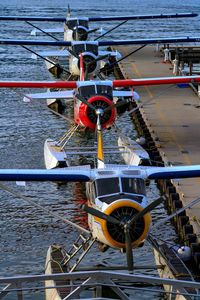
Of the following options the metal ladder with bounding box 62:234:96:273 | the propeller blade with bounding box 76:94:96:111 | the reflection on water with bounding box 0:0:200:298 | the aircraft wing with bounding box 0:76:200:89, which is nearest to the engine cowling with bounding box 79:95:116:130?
the propeller blade with bounding box 76:94:96:111

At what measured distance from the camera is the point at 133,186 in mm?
18984

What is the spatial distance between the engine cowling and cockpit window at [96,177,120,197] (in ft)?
31.9

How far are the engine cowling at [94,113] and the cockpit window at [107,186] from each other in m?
9.72

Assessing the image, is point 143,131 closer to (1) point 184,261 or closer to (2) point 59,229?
(2) point 59,229

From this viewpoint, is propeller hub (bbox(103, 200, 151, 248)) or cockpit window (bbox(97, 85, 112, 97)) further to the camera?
cockpit window (bbox(97, 85, 112, 97))

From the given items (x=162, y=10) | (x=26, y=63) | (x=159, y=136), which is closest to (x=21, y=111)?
(x=159, y=136)

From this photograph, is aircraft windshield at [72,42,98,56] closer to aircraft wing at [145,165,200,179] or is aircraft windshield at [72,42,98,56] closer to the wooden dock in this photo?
the wooden dock

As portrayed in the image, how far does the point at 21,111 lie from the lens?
1656 inches

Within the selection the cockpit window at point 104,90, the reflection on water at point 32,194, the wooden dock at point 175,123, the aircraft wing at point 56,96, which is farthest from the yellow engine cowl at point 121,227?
the aircraft wing at point 56,96

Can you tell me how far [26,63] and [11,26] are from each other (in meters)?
21.8

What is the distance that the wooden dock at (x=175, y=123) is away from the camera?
26.4 metres

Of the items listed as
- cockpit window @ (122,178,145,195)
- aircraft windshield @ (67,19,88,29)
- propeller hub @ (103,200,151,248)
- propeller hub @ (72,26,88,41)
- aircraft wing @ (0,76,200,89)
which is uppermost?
aircraft windshield @ (67,19,88,29)

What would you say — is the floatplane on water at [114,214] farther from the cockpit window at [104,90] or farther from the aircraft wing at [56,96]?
the aircraft wing at [56,96]

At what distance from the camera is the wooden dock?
26359mm
